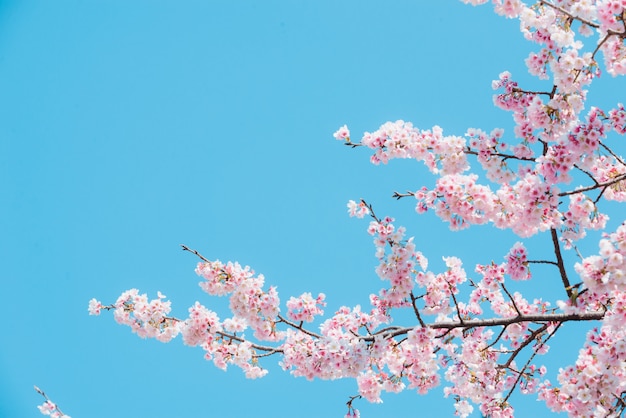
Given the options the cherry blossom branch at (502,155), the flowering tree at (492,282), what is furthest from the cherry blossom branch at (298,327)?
the cherry blossom branch at (502,155)

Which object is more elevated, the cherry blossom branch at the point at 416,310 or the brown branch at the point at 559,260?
the brown branch at the point at 559,260

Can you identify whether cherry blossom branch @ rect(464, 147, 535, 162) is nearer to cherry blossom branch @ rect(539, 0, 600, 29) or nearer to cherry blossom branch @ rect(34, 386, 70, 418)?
cherry blossom branch @ rect(539, 0, 600, 29)

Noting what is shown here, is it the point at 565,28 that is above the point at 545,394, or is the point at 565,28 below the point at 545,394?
above

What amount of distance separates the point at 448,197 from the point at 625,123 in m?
2.34

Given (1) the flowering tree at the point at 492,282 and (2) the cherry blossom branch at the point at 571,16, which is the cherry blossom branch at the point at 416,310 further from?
(2) the cherry blossom branch at the point at 571,16

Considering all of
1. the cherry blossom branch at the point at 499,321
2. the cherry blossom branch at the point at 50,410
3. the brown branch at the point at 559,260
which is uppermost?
the brown branch at the point at 559,260

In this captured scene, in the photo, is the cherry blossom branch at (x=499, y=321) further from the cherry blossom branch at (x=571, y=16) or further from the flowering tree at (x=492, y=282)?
the cherry blossom branch at (x=571, y=16)

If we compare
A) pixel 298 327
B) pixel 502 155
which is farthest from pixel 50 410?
pixel 502 155

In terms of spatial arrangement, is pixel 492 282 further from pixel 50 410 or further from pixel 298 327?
pixel 50 410

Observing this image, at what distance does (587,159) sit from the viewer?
595 cm

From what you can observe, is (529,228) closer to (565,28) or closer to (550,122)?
(550,122)

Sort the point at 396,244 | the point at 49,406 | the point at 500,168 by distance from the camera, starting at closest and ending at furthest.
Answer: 1. the point at 396,244
2. the point at 500,168
3. the point at 49,406

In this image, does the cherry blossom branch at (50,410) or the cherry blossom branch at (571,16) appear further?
the cherry blossom branch at (50,410)

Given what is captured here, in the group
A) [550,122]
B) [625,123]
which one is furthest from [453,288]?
[625,123]
